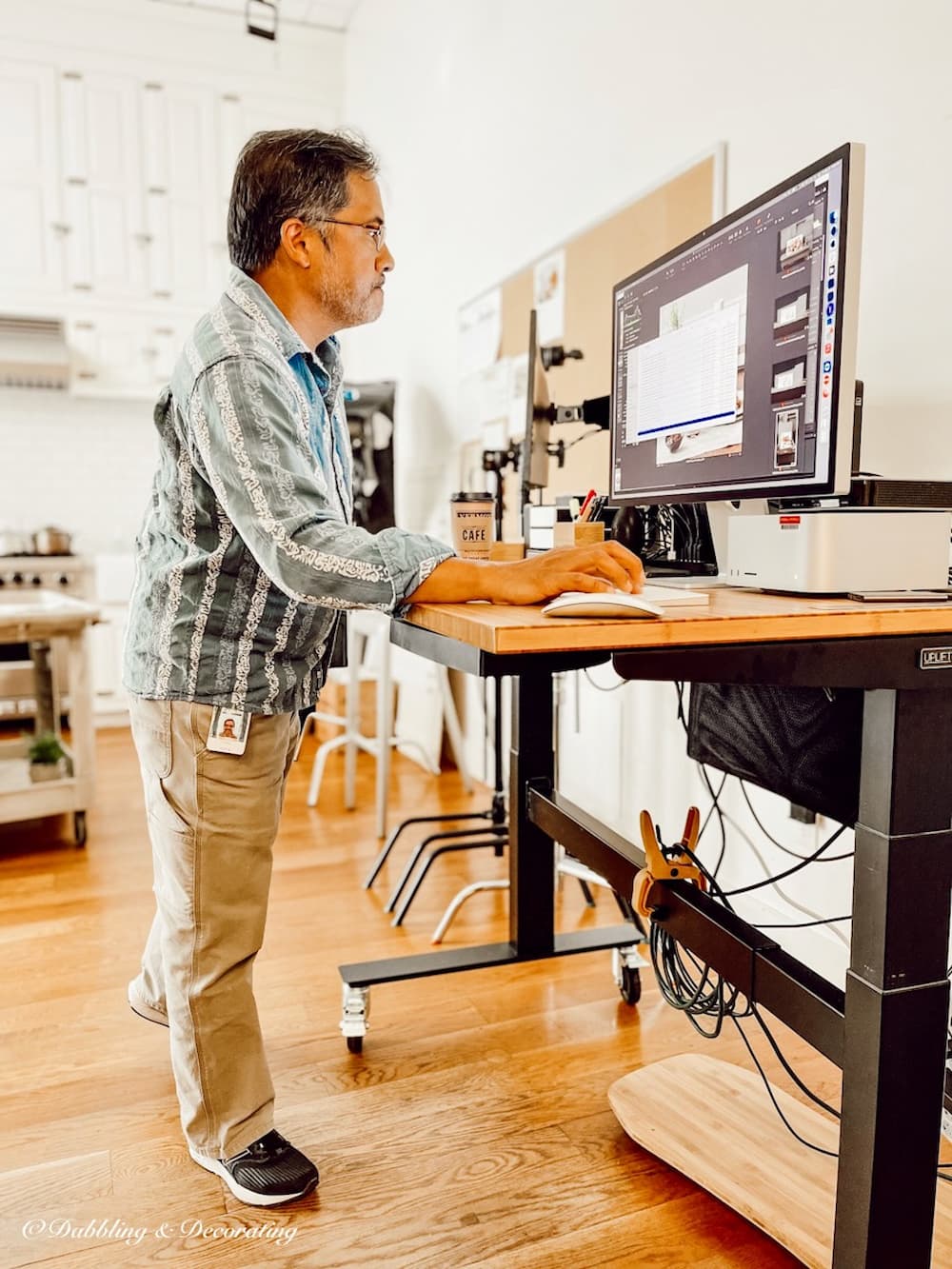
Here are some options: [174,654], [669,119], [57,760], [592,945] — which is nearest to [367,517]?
[57,760]

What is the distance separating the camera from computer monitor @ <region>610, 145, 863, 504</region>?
1.12 metres

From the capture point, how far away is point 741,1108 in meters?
1.53

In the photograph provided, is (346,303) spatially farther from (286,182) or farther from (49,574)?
(49,574)

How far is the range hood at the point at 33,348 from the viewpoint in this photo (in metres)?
4.56

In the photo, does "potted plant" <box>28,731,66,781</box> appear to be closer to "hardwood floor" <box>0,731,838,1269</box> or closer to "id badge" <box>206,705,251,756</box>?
"hardwood floor" <box>0,731,838,1269</box>

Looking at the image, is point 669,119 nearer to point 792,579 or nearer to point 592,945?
point 792,579

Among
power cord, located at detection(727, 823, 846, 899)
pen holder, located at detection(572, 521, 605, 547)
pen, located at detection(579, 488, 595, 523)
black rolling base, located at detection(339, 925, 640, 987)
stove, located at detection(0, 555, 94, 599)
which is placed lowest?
black rolling base, located at detection(339, 925, 640, 987)

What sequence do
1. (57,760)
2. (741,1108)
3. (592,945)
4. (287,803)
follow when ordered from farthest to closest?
(287,803)
(57,760)
(592,945)
(741,1108)

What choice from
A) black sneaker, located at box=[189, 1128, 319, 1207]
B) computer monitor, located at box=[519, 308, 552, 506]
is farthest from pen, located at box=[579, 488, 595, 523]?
black sneaker, located at box=[189, 1128, 319, 1207]

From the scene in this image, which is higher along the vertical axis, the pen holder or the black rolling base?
the pen holder

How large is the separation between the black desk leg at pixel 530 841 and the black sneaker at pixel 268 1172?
2.08 feet

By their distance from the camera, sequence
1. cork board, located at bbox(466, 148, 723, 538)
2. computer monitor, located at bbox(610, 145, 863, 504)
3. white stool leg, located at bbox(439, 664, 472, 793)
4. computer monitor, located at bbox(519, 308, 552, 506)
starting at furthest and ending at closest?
white stool leg, located at bbox(439, 664, 472, 793) < cork board, located at bbox(466, 148, 723, 538) < computer monitor, located at bbox(519, 308, 552, 506) < computer monitor, located at bbox(610, 145, 863, 504)

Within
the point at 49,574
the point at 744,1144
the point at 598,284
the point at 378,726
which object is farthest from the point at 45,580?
the point at 744,1144

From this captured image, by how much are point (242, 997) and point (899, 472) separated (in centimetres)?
139
